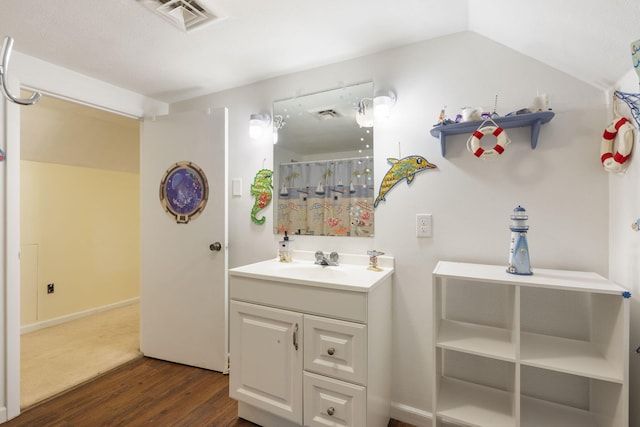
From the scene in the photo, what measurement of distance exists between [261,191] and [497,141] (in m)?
1.53

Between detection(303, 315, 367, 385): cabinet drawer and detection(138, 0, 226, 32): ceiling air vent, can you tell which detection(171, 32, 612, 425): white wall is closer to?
detection(303, 315, 367, 385): cabinet drawer

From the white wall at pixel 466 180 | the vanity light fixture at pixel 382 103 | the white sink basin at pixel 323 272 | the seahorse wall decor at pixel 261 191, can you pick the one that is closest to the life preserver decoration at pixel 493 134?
the white wall at pixel 466 180

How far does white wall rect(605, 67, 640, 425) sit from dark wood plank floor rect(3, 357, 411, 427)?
3.73 feet

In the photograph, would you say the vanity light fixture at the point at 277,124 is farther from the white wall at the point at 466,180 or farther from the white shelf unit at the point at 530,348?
the white shelf unit at the point at 530,348

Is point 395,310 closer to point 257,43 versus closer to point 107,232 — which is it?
point 257,43

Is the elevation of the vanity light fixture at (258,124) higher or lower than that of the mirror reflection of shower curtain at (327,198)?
higher

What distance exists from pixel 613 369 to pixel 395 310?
36.6 inches

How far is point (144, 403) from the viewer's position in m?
1.89

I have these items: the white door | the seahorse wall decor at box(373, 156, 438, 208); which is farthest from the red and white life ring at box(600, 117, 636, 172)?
the white door

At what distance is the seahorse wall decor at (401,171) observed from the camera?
5.60ft

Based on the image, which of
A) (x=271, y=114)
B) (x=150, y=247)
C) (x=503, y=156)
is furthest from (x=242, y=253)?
(x=503, y=156)

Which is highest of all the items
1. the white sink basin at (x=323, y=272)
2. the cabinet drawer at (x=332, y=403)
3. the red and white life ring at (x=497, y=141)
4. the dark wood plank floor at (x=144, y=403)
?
the red and white life ring at (x=497, y=141)

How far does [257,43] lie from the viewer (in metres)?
1.75

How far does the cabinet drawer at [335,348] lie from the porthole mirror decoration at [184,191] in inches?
53.6
